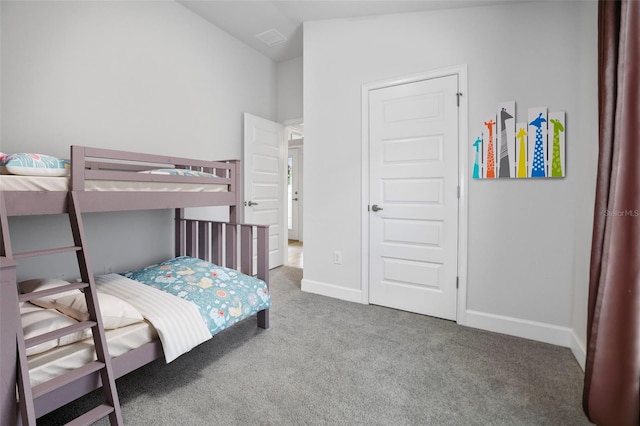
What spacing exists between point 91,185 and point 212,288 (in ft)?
2.98

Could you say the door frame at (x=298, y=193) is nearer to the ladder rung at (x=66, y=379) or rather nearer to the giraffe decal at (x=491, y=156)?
the giraffe decal at (x=491, y=156)

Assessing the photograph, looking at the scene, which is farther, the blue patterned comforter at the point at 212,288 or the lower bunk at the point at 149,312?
the blue patterned comforter at the point at 212,288

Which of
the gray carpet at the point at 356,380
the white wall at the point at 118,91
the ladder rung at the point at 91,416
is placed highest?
the white wall at the point at 118,91

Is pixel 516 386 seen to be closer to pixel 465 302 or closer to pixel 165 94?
pixel 465 302

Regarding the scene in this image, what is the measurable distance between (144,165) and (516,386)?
3172 millimetres

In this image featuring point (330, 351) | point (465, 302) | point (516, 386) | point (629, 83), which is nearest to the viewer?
point (629, 83)

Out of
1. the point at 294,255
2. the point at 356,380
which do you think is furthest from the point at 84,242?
the point at 294,255

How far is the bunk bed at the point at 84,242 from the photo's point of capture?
1.11 meters

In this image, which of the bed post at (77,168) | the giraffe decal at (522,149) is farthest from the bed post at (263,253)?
the giraffe decal at (522,149)

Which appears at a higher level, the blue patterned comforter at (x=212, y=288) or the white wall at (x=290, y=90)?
the white wall at (x=290, y=90)

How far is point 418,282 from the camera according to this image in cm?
273

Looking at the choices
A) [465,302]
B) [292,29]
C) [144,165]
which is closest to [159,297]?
[144,165]

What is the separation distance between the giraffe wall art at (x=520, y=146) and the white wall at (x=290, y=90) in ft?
8.17

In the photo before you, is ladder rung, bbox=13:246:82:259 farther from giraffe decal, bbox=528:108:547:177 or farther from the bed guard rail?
giraffe decal, bbox=528:108:547:177
